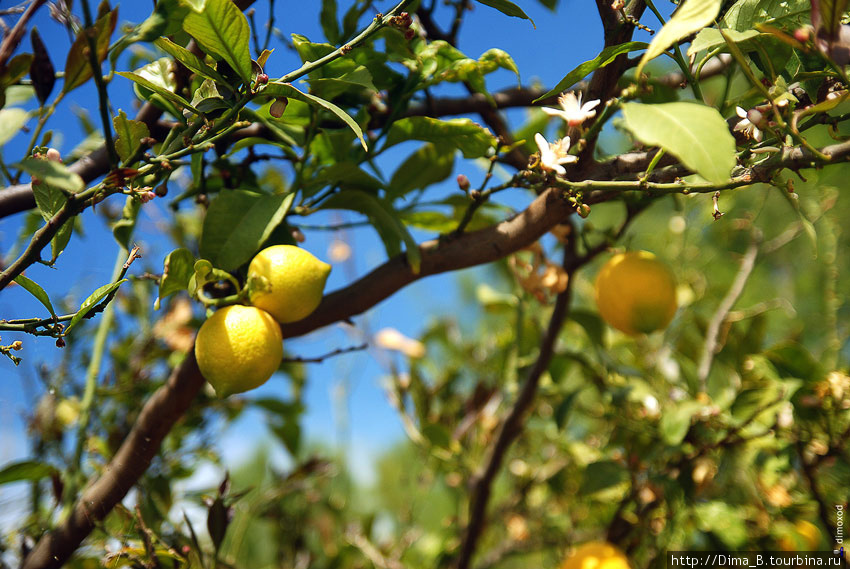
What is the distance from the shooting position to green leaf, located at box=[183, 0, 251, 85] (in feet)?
1.32

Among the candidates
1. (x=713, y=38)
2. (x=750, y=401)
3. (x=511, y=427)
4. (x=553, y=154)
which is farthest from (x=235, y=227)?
(x=750, y=401)

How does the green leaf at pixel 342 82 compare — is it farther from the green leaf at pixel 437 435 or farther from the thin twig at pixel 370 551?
the thin twig at pixel 370 551

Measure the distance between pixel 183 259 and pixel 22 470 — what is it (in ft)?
0.97

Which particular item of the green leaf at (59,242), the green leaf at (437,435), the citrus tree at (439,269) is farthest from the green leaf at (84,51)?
the green leaf at (437,435)

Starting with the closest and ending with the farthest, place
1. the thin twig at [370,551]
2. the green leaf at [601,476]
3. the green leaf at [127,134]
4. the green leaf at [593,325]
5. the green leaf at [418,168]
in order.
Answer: the green leaf at [127,134] < the green leaf at [418,168] < the green leaf at [601,476] < the green leaf at [593,325] < the thin twig at [370,551]

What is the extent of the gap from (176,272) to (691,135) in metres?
0.39

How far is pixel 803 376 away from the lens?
2.44ft

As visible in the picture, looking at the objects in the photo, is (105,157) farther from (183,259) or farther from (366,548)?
(366,548)

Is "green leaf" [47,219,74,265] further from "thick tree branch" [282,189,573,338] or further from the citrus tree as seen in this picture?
"thick tree branch" [282,189,573,338]

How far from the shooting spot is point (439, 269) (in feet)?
1.92

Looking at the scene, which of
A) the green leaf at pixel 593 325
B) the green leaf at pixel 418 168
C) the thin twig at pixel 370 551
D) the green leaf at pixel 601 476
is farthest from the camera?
the thin twig at pixel 370 551

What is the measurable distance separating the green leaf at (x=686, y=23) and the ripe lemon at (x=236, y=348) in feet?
1.16

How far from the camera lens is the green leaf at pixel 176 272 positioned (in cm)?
Answer: 46

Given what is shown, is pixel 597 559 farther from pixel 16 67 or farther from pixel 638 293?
pixel 16 67
